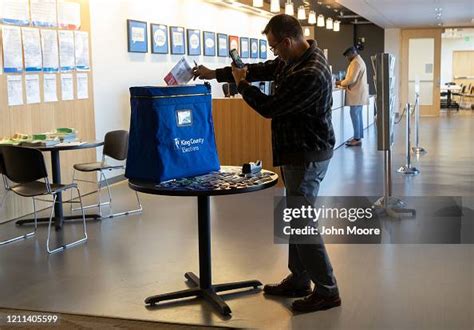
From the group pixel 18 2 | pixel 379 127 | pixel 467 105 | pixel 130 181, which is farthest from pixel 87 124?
pixel 467 105

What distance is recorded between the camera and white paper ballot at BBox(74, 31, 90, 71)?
6.55m

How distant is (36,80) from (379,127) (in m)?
3.30

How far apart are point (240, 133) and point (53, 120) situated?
2128 mm

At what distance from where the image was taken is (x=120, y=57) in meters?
7.58

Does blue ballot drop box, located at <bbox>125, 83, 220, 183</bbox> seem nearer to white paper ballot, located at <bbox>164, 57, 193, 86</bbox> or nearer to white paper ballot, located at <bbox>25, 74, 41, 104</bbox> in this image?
white paper ballot, located at <bbox>164, 57, 193, 86</bbox>

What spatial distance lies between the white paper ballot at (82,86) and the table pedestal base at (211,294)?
3590 mm

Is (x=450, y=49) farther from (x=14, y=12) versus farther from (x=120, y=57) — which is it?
(x=14, y=12)

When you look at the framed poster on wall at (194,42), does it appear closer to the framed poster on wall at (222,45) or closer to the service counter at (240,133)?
the framed poster on wall at (222,45)

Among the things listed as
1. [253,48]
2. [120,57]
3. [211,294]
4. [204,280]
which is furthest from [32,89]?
[253,48]

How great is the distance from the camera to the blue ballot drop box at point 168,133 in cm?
310

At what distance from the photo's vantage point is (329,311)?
331 cm

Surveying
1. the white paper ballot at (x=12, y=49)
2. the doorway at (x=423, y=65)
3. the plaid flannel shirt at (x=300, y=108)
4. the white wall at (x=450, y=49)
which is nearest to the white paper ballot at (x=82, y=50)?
the white paper ballot at (x=12, y=49)

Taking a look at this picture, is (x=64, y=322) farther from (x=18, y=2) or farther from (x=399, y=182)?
(x=399, y=182)

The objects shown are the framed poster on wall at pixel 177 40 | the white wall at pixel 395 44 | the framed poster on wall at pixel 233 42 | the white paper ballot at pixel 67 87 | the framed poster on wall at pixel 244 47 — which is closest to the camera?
the white paper ballot at pixel 67 87
